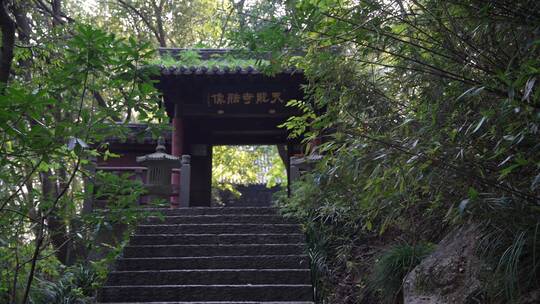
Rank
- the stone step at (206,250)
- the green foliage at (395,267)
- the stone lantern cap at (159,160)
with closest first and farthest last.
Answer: the green foliage at (395,267), the stone step at (206,250), the stone lantern cap at (159,160)

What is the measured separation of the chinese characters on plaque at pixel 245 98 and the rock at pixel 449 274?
6.01 metres

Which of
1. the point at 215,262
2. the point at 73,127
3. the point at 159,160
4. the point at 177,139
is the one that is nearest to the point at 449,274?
the point at 73,127

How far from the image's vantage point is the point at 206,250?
19.7 feet

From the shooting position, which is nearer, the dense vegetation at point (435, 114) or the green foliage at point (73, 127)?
the dense vegetation at point (435, 114)

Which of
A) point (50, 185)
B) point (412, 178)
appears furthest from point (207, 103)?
point (412, 178)

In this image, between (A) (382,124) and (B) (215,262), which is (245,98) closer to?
(B) (215,262)

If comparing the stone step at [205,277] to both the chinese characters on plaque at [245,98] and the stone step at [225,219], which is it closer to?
the stone step at [225,219]

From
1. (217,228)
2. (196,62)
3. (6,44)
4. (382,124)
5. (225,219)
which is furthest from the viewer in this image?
(196,62)

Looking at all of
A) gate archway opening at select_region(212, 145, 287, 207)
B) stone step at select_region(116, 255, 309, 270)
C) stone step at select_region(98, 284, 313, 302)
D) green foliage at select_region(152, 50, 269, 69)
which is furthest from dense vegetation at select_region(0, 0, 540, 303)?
gate archway opening at select_region(212, 145, 287, 207)

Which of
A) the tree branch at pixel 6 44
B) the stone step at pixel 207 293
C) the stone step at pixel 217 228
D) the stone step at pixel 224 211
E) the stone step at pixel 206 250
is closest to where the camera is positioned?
the tree branch at pixel 6 44

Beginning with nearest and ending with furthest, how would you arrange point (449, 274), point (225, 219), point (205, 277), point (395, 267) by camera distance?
point (449, 274), point (395, 267), point (205, 277), point (225, 219)

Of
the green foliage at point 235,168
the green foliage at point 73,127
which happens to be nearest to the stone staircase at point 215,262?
the green foliage at point 73,127

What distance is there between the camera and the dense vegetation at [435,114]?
239 centimetres

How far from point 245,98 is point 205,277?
464 centimetres
